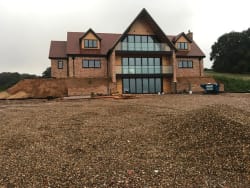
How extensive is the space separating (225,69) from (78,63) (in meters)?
40.0

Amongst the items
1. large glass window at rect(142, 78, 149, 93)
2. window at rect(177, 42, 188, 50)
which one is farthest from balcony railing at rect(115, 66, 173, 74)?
window at rect(177, 42, 188, 50)

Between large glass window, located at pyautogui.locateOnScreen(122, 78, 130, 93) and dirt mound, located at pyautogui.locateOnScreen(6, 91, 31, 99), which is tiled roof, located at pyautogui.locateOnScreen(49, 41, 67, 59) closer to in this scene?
dirt mound, located at pyautogui.locateOnScreen(6, 91, 31, 99)

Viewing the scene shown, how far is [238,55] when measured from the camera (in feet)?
190

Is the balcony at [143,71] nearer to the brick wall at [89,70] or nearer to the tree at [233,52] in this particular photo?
the brick wall at [89,70]

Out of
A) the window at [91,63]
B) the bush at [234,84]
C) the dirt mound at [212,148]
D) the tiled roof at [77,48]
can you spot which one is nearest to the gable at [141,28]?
the tiled roof at [77,48]

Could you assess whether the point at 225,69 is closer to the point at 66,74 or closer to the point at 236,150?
the point at 66,74

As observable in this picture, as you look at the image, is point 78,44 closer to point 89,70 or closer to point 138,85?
point 89,70

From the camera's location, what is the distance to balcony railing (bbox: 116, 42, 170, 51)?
1267 inches

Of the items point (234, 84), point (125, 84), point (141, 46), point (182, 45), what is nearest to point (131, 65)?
point (125, 84)

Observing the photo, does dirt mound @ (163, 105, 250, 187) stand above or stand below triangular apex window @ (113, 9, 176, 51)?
below

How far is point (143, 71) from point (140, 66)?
2.54 ft

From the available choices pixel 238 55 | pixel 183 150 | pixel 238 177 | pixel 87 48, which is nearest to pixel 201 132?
pixel 183 150

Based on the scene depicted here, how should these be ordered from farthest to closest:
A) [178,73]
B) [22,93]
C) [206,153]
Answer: [178,73]
[22,93]
[206,153]

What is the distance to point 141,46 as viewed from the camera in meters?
32.9
